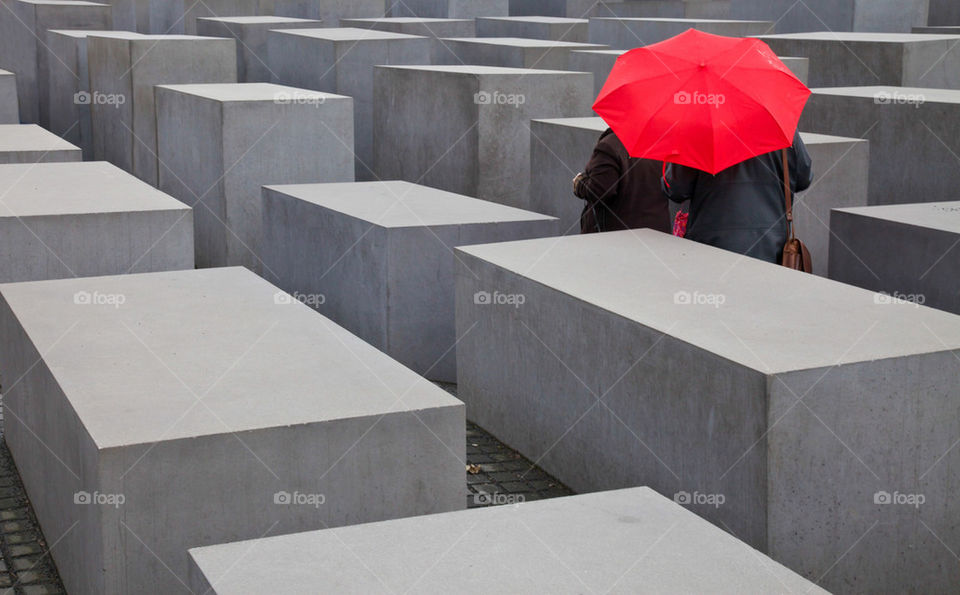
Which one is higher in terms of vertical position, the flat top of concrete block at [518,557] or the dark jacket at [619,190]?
the dark jacket at [619,190]

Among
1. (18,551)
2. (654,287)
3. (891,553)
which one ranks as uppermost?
(654,287)

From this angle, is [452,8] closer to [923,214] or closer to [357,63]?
[357,63]

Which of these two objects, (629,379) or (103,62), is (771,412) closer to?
(629,379)

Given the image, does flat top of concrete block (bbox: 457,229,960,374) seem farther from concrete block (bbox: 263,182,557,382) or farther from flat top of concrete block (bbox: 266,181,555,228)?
flat top of concrete block (bbox: 266,181,555,228)

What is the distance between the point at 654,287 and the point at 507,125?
20.8ft

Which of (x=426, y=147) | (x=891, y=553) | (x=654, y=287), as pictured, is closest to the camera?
(x=891, y=553)

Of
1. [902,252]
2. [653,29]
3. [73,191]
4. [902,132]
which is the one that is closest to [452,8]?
[653,29]

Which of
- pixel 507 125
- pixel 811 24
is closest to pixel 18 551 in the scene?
pixel 507 125

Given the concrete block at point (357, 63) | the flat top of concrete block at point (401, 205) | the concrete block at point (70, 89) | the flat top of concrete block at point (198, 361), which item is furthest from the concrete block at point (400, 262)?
the concrete block at point (70, 89)

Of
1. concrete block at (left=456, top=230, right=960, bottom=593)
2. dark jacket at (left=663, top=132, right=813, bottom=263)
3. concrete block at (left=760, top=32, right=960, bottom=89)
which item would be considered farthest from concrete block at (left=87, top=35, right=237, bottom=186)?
concrete block at (left=456, top=230, right=960, bottom=593)

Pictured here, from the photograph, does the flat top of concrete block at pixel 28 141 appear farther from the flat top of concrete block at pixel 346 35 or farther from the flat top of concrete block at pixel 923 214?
the flat top of concrete block at pixel 923 214

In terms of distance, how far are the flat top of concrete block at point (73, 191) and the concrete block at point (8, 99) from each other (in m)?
4.26

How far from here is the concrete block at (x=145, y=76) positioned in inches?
526

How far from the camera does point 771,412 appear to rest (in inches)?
171
